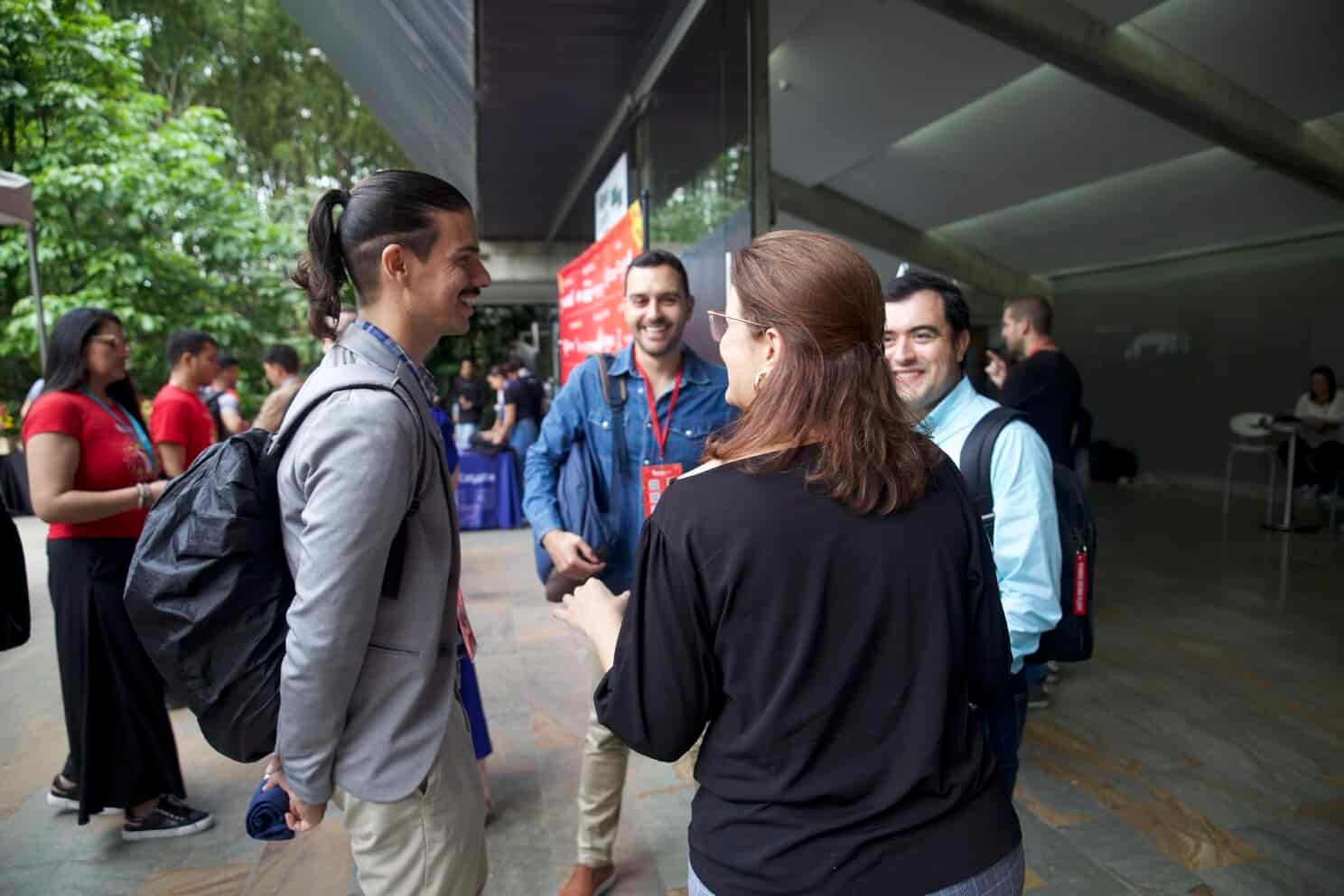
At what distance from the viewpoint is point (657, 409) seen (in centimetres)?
269

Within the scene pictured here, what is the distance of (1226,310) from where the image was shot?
1212 centimetres

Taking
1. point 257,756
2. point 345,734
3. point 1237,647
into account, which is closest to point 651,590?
point 345,734

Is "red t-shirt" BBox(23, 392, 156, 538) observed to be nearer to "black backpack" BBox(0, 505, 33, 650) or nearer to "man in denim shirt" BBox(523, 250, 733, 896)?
"black backpack" BBox(0, 505, 33, 650)

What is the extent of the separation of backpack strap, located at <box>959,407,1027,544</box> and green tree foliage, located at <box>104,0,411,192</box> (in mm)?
15007

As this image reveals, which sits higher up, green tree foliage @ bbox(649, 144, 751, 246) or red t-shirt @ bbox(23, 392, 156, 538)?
green tree foliage @ bbox(649, 144, 751, 246)

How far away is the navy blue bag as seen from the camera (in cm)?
262

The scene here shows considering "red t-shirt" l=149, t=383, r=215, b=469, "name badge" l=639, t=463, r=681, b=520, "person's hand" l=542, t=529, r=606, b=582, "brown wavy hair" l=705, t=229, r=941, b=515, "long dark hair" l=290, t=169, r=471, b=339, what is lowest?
"person's hand" l=542, t=529, r=606, b=582

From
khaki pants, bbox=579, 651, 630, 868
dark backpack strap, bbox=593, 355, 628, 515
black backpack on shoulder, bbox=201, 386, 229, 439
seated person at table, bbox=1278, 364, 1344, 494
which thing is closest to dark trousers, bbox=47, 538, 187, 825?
khaki pants, bbox=579, 651, 630, 868

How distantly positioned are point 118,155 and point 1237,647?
40.2 ft

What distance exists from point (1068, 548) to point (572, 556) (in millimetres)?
1326

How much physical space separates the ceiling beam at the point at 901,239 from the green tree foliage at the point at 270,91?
7549 mm

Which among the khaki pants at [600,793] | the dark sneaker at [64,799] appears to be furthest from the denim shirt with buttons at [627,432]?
the dark sneaker at [64,799]

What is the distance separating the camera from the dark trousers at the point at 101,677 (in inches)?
112

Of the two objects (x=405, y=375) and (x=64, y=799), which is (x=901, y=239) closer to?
(x=64, y=799)
